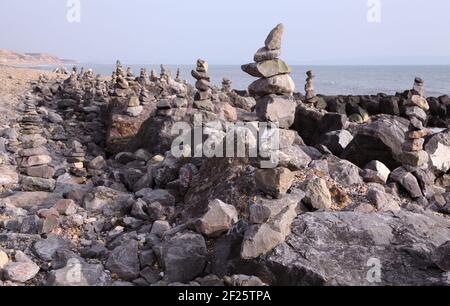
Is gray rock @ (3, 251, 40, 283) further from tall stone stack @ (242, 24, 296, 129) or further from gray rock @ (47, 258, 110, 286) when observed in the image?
tall stone stack @ (242, 24, 296, 129)

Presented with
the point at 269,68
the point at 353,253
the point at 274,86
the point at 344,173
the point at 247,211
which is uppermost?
the point at 269,68

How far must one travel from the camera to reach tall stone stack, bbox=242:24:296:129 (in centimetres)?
802

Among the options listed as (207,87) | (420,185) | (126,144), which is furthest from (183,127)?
(420,185)

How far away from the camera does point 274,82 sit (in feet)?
26.2

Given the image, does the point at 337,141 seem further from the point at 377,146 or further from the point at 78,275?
the point at 78,275

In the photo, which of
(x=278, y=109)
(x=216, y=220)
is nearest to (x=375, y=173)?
(x=278, y=109)

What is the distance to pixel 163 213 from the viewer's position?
8.81 m

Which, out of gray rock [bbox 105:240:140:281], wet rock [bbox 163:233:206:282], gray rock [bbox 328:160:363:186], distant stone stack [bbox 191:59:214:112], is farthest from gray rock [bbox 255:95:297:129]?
distant stone stack [bbox 191:59:214:112]

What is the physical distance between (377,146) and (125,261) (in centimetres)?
773

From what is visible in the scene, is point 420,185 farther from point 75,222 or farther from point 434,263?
point 75,222

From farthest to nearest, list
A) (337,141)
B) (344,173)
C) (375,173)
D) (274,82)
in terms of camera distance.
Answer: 1. (337,141)
2. (375,173)
3. (344,173)
4. (274,82)

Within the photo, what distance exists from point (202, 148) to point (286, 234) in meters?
4.13

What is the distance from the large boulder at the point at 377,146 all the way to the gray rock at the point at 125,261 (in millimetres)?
7155

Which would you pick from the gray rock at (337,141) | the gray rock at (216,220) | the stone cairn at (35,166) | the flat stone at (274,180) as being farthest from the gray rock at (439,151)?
the stone cairn at (35,166)
